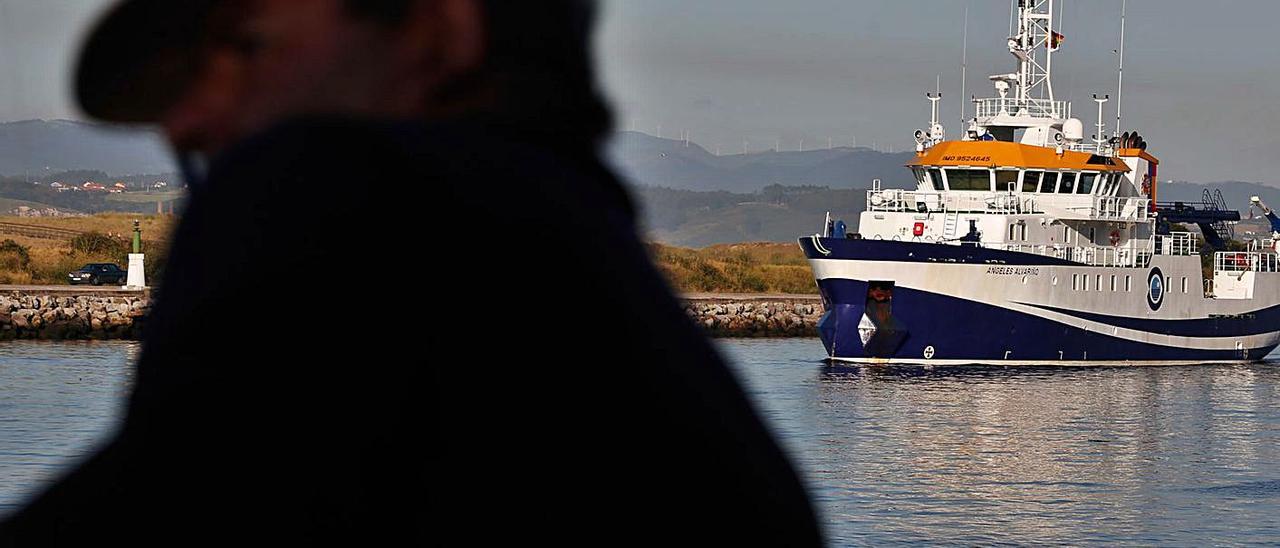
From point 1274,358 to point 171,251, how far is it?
146 ft

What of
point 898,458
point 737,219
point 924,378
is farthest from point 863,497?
point 737,219

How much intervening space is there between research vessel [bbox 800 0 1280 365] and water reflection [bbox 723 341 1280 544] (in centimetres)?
67

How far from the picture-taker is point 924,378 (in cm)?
3103

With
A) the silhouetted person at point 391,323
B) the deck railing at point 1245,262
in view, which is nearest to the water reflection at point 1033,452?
the deck railing at point 1245,262

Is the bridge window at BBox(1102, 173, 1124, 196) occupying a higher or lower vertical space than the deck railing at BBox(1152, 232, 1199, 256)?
higher

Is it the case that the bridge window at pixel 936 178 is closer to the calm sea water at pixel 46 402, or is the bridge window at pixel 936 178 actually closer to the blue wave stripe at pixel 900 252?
the blue wave stripe at pixel 900 252

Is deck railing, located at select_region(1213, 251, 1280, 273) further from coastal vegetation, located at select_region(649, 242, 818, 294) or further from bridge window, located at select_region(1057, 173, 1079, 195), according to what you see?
coastal vegetation, located at select_region(649, 242, 818, 294)

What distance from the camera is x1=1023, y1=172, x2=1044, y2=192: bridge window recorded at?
114 ft

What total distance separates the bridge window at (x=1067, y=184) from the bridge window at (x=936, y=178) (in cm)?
212

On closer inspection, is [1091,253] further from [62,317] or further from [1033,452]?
[62,317]

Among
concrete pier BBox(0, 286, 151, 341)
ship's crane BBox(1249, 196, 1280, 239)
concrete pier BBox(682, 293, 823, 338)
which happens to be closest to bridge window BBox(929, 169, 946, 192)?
ship's crane BBox(1249, 196, 1280, 239)

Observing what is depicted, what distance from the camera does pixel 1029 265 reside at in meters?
32.6

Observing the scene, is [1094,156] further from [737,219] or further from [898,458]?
[737,219]

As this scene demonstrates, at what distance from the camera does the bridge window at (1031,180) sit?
3475 centimetres
